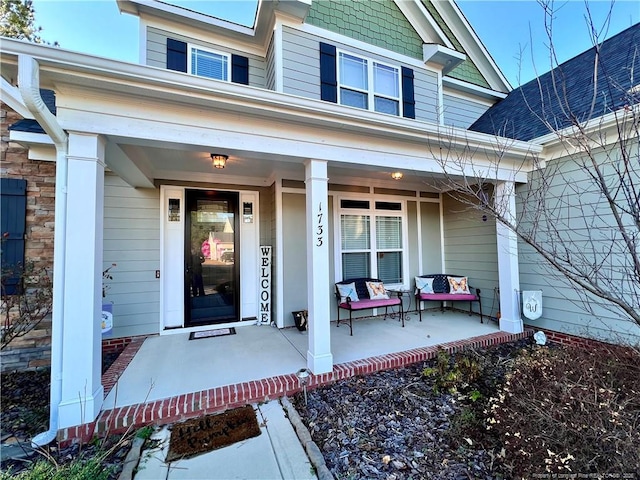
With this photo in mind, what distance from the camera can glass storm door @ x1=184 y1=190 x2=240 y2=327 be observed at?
15.6 ft

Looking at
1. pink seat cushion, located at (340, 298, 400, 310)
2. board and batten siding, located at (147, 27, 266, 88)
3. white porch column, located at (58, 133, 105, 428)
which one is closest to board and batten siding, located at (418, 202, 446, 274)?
pink seat cushion, located at (340, 298, 400, 310)

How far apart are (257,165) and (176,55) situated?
2425 millimetres

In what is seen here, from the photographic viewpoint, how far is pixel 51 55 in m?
2.12

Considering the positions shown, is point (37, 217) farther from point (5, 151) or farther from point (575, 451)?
point (575, 451)

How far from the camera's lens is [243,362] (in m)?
3.36

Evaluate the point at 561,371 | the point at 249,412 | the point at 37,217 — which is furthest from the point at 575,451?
the point at 37,217

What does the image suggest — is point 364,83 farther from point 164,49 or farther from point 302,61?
point 164,49

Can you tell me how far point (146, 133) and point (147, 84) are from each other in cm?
40

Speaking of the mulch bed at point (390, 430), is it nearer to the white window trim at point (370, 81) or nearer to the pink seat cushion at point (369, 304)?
the pink seat cushion at point (369, 304)

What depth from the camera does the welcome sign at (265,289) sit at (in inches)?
195

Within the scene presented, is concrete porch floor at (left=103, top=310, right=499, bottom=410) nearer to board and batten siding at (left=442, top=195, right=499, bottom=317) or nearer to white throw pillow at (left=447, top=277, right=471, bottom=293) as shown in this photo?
white throw pillow at (left=447, top=277, right=471, bottom=293)

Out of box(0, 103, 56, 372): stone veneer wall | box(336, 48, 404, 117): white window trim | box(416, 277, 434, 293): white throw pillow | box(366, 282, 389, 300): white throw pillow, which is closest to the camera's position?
box(0, 103, 56, 372): stone veneer wall

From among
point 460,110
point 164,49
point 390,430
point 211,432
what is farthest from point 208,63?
point 390,430

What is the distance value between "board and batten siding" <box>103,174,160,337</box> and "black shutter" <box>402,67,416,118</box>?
4.66 meters
